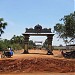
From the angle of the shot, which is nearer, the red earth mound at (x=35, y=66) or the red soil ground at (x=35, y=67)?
the red soil ground at (x=35, y=67)

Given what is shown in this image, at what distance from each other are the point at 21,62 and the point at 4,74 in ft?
12.8

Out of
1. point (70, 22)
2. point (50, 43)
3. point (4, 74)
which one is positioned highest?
point (70, 22)

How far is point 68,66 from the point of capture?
21.3m

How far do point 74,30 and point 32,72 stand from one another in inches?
1230

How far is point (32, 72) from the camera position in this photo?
18859 mm

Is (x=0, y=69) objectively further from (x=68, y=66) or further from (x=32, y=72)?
(x=68, y=66)

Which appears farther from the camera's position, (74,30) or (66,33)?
(66,33)

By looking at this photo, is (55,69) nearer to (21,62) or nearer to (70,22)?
(21,62)

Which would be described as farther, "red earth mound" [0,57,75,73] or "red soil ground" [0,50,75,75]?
"red earth mound" [0,57,75,73]

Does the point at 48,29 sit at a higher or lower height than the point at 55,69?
higher

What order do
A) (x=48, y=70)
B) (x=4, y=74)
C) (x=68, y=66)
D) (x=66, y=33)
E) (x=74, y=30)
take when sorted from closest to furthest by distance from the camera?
(x=4, y=74) → (x=48, y=70) → (x=68, y=66) → (x=74, y=30) → (x=66, y=33)

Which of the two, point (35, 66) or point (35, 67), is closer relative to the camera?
point (35, 67)

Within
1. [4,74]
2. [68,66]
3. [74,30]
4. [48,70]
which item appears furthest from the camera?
[74,30]

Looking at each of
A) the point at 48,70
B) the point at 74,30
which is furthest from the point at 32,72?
the point at 74,30
